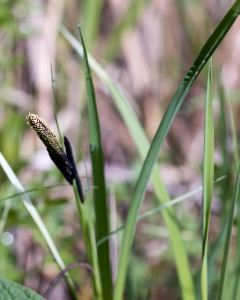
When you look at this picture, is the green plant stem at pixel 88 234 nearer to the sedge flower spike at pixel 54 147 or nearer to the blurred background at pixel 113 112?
the sedge flower spike at pixel 54 147

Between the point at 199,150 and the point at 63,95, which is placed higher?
the point at 63,95

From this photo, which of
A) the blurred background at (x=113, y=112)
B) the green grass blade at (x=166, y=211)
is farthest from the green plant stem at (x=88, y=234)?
the blurred background at (x=113, y=112)

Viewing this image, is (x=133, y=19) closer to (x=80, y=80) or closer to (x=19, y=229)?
(x=80, y=80)

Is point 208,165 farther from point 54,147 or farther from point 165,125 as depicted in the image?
point 54,147

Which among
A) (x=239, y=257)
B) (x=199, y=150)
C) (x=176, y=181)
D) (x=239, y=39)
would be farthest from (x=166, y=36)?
(x=239, y=257)

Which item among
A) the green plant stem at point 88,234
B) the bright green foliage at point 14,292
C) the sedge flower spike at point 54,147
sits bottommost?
the bright green foliage at point 14,292

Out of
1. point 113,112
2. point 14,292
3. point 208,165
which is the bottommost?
point 14,292

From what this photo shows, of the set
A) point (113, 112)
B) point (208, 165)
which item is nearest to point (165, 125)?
point (208, 165)
